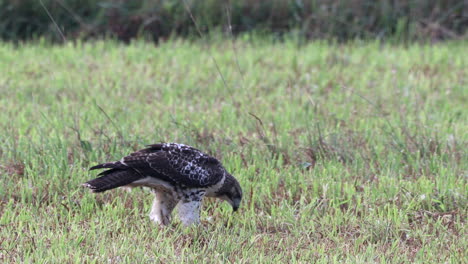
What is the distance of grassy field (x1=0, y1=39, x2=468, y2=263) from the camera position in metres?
5.17

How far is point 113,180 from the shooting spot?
5086 millimetres

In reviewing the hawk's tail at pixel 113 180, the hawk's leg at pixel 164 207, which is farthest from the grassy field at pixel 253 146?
the hawk's tail at pixel 113 180

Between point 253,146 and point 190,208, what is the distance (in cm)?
166

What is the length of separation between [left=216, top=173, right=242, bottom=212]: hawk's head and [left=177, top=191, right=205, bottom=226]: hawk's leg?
0.72 feet

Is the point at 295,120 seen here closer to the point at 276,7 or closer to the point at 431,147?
the point at 431,147

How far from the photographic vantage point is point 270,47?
10375 millimetres

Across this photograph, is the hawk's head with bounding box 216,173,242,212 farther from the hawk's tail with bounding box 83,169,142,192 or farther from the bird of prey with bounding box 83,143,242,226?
the hawk's tail with bounding box 83,169,142,192

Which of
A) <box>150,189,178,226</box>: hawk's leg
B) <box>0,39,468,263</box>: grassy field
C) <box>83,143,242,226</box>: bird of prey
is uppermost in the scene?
<box>83,143,242,226</box>: bird of prey

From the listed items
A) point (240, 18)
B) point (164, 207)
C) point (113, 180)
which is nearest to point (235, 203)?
point (164, 207)

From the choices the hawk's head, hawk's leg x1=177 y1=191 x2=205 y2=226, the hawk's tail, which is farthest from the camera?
the hawk's head

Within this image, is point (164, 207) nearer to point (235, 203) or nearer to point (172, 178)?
point (172, 178)

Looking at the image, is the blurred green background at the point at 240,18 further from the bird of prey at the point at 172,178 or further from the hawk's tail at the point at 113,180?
the hawk's tail at the point at 113,180

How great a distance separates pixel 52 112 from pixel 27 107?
0.31 metres

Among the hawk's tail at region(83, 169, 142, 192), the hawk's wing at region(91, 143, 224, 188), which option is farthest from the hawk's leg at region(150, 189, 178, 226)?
the hawk's tail at region(83, 169, 142, 192)
